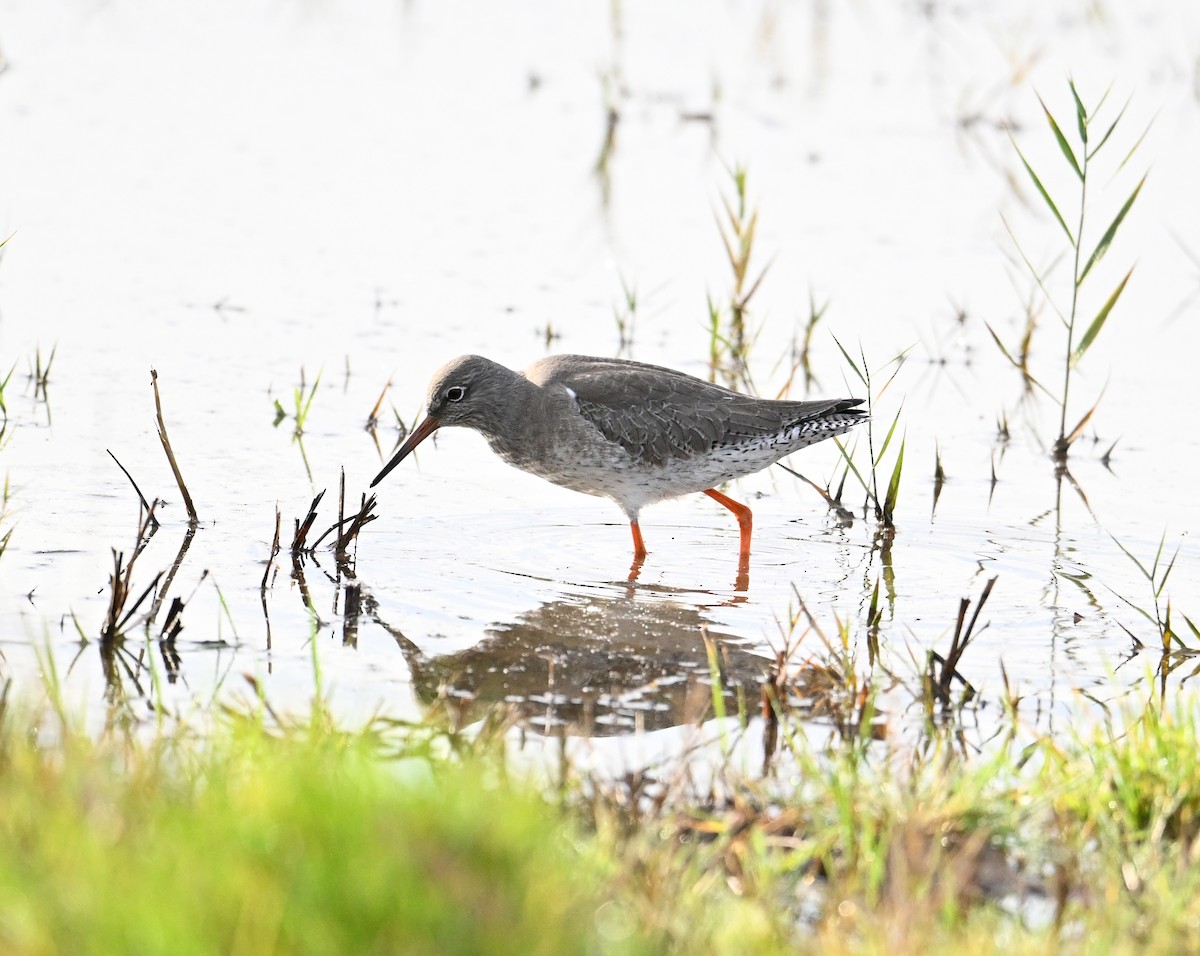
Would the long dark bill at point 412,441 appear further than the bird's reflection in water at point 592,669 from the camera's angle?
Yes

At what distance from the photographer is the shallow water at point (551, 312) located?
19.8 ft

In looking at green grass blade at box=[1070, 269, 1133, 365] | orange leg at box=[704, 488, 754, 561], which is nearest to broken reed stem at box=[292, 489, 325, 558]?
orange leg at box=[704, 488, 754, 561]

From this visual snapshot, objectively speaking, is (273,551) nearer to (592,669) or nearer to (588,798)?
(592,669)

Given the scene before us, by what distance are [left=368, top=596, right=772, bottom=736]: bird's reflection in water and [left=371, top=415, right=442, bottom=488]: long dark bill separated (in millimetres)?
1232

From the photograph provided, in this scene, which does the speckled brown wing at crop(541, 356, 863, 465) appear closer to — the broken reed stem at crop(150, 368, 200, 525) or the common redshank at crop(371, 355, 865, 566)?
the common redshank at crop(371, 355, 865, 566)

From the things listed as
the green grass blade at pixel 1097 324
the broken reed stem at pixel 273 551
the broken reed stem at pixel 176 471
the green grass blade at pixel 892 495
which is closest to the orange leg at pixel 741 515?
the green grass blade at pixel 892 495

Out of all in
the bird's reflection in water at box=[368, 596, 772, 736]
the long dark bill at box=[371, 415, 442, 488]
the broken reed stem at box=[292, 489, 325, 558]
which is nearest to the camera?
the bird's reflection in water at box=[368, 596, 772, 736]

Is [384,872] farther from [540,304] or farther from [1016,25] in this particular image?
[1016,25]

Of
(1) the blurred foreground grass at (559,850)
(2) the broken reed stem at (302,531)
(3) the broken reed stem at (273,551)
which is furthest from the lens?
(2) the broken reed stem at (302,531)

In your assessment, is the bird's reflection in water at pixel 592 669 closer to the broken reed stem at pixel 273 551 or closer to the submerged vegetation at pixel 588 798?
the submerged vegetation at pixel 588 798

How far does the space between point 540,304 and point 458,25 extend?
6531 millimetres

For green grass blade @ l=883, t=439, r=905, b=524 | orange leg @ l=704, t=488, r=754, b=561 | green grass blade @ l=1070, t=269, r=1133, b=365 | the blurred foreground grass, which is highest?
green grass blade @ l=1070, t=269, r=1133, b=365

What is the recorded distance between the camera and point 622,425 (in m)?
7.61

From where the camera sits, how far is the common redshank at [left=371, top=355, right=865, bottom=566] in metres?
7.58
